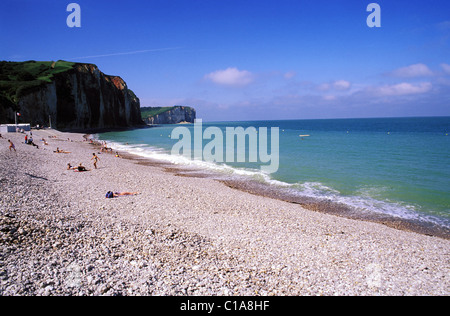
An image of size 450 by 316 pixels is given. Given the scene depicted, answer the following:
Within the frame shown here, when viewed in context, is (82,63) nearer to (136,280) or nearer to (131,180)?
(131,180)

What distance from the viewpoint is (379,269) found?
6695mm

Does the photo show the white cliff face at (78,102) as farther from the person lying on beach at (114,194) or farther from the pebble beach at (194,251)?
the pebble beach at (194,251)

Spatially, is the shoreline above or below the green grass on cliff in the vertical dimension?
below

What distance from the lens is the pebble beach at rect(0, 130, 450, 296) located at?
5.37 meters

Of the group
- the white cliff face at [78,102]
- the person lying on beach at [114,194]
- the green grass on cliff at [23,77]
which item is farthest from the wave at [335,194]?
the white cliff face at [78,102]

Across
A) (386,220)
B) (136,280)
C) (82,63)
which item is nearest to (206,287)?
(136,280)

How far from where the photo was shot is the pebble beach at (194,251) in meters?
5.37

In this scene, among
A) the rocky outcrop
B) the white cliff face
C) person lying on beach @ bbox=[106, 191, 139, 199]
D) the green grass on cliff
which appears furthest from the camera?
the white cliff face

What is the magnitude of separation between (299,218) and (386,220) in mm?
4554

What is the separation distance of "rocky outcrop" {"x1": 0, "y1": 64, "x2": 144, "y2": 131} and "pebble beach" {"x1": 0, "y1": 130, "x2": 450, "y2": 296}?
208ft

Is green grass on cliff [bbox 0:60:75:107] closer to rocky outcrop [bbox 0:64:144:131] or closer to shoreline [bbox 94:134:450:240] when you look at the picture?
rocky outcrop [bbox 0:64:144:131]

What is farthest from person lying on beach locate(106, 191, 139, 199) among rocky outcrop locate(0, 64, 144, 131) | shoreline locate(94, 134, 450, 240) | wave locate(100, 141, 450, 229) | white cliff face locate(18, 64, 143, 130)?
white cliff face locate(18, 64, 143, 130)

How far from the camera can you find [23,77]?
66.6 m

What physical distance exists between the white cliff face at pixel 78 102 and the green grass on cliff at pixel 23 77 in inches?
57.9
